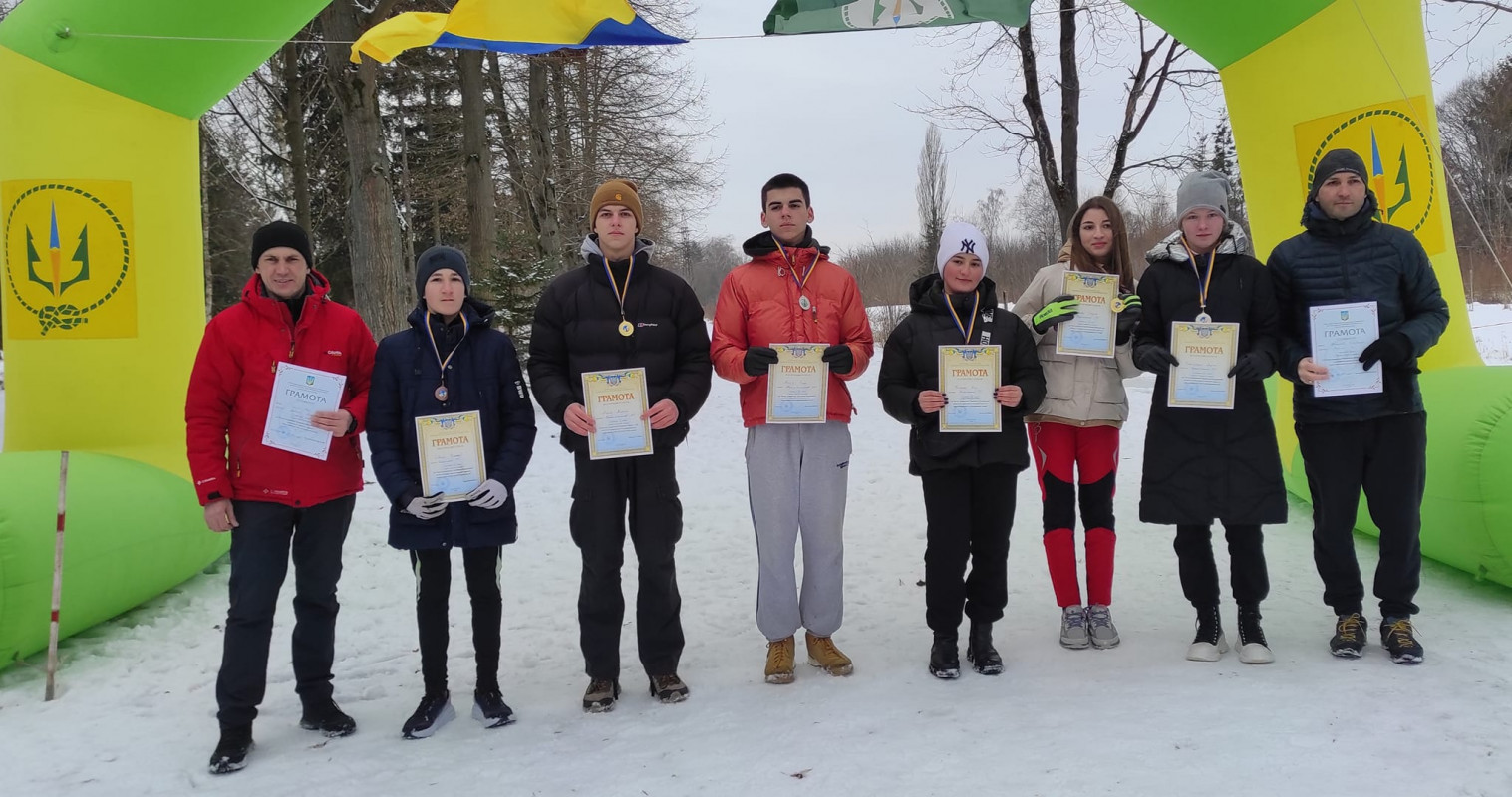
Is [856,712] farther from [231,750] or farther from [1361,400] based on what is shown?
[1361,400]

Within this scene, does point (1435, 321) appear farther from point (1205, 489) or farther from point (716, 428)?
point (716, 428)

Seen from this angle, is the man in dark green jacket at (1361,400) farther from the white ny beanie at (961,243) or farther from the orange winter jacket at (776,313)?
the orange winter jacket at (776,313)

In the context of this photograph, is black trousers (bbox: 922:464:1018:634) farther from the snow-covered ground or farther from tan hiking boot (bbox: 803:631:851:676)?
tan hiking boot (bbox: 803:631:851:676)

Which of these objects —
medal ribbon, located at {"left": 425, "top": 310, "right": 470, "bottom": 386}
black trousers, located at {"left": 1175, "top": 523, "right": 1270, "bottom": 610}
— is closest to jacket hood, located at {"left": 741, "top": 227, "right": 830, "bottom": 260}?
medal ribbon, located at {"left": 425, "top": 310, "right": 470, "bottom": 386}

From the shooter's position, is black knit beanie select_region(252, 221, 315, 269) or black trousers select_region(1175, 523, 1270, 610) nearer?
black knit beanie select_region(252, 221, 315, 269)

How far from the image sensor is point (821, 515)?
13.2 ft

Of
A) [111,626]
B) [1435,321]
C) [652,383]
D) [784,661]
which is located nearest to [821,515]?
[784,661]

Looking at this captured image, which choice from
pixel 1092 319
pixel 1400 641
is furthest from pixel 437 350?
pixel 1400 641

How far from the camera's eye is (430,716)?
3.63 meters

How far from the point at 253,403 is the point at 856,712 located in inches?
→ 105

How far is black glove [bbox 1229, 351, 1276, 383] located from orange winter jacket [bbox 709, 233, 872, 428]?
152 cm

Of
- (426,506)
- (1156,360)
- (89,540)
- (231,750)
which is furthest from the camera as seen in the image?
(89,540)

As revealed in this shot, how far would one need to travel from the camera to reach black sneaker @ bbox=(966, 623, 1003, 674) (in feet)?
12.8

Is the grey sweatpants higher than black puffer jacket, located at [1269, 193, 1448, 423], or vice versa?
black puffer jacket, located at [1269, 193, 1448, 423]
